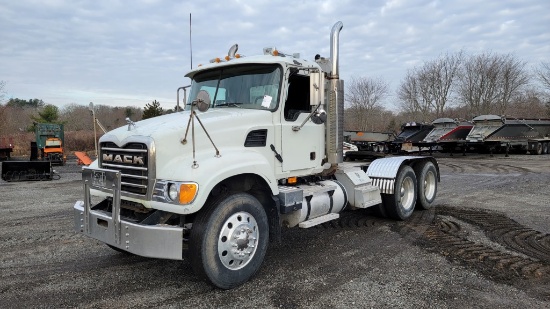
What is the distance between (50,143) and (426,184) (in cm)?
1943

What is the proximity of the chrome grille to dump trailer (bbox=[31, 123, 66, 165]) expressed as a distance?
1790cm

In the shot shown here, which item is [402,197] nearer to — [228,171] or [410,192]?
[410,192]

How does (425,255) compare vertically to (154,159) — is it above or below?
below

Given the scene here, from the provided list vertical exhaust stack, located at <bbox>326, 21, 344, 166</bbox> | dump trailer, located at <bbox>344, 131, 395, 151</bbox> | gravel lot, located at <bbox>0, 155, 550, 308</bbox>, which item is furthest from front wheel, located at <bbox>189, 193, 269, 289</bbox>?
dump trailer, located at <bbox>344, 131, 395, 151</bbox>

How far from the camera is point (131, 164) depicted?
3.93 metres

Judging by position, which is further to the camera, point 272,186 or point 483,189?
point 483,189

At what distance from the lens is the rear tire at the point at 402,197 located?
6.81 metres

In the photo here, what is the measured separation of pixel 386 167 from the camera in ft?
22.8

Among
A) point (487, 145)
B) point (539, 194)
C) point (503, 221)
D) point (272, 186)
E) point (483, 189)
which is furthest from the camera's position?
point (487, 145)

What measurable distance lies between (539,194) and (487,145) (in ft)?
51.2

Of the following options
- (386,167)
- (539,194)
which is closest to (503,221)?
(386,167)

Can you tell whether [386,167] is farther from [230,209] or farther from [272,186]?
[230,209]

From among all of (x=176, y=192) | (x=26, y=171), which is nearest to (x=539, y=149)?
(x=176, y=192)

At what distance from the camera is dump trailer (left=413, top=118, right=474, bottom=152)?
79.6 ft
